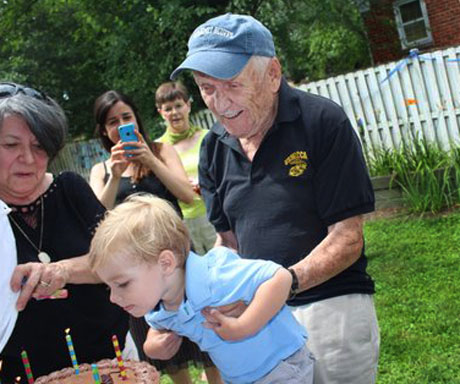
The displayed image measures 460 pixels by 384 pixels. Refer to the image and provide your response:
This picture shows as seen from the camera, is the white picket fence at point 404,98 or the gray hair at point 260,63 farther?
the white picket fence at point 404,98

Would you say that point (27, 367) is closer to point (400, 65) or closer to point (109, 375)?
point (109, 375)

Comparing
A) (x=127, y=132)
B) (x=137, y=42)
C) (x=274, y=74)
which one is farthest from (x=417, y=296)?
(x=137, y=42)

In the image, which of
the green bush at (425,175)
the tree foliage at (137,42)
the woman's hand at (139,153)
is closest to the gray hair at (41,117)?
the woman's hand at (139,153)

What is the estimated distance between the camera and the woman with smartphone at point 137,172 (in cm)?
374

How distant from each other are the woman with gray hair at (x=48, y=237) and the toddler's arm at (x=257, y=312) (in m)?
0.61

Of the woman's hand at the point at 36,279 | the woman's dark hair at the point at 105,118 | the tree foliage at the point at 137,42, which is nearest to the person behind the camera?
the woman's hand at the point at 36,279

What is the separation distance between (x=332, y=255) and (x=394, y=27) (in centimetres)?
1634

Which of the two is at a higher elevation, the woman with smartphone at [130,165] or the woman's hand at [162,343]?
the woman with smartphone at [130,165]

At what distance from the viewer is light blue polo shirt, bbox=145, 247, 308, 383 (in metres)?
1.86

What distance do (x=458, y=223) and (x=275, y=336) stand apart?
4712 millimetres

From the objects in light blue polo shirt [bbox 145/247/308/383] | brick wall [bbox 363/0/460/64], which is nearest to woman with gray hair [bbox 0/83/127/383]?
light blue polo shirt [bbox 145/247/308/383]

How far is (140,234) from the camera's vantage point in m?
1.84

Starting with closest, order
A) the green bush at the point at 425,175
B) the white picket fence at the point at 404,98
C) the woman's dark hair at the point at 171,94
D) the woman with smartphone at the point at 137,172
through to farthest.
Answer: the woman with smartphone at the point at 137,172 → the woman's dark hair at the point at 171,94 → the green bush at the point at 425,175 → the white picket fence at the point at 404,98

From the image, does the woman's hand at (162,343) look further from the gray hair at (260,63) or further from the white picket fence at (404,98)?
the white picket fence at (404,98)
